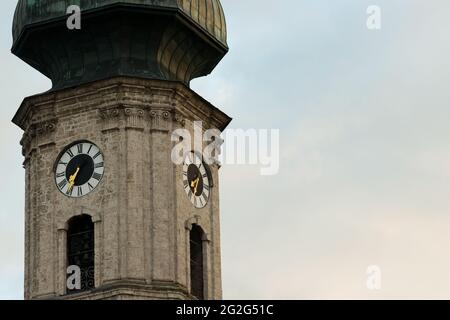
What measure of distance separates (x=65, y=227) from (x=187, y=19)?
23.2 feet

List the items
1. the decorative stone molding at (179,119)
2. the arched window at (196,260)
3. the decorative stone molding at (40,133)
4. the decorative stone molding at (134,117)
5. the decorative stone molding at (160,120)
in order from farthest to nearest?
the decorative stone molding at (40,133), the decorative stone molding at (179,119), the arched window at (196,260), the decorative stone molding at (160,120), the decorative stone molding at (134,117)

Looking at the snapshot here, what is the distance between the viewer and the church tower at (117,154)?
6531 cm

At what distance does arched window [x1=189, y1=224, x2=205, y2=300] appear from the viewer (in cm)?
6700

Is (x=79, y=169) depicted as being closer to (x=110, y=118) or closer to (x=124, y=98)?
(x=110, y=118)

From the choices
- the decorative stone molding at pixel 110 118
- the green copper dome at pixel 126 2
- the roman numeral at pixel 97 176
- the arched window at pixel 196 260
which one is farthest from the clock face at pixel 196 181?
the green copper dome at pixel 126 2

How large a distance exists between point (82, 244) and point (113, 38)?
616 centimetres

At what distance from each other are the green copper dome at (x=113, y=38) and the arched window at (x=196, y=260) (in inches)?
184

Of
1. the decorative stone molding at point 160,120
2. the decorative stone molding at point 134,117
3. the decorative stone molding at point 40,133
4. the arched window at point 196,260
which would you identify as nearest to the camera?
the decorative stone molding at point 134,117

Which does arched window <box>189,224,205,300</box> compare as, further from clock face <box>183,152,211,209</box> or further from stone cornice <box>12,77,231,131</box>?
stone cornice <box>12,77,231,131</box>

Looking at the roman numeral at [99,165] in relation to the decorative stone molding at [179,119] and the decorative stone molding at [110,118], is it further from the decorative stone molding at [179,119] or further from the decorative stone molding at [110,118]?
the decorative stone molding at [179,119]

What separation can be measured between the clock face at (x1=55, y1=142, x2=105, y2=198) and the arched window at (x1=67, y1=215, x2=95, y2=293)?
798mm

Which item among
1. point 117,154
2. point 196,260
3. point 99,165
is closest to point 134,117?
point 117,154

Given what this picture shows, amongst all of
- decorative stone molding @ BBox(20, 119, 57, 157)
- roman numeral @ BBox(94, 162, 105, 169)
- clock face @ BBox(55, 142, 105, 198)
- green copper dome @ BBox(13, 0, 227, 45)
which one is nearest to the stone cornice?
decorative stone molding @ BBox(20, 119, 57, 157)
